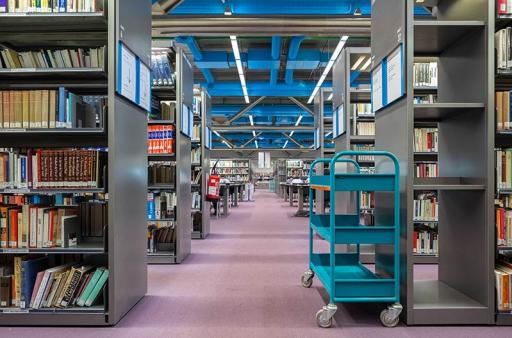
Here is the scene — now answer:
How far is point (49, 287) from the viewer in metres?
2.93

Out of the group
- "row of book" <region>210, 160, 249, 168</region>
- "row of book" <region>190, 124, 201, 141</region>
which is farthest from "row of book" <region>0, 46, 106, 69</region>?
"row of book" <region>210, 160, 249, 168</region>

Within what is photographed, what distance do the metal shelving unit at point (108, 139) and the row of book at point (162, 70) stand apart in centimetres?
153

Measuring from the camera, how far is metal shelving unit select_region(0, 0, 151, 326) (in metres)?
2.85

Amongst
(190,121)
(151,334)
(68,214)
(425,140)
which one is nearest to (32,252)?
(68,214)

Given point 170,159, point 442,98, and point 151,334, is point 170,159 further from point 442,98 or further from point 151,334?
point 442,98

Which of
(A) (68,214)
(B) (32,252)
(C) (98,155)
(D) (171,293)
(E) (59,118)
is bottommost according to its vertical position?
(D) (171,293)

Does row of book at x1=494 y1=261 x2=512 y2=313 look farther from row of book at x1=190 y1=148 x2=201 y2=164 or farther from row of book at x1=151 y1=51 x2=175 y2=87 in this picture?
row of book at x1=190 y1=148 x2=201 y2=164

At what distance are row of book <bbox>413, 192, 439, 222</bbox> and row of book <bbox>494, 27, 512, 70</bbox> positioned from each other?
242cm

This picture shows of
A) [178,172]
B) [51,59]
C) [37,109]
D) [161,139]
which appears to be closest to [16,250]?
[37,109]

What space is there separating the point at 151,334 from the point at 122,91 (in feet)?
5.59

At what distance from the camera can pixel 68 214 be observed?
3.02 metres

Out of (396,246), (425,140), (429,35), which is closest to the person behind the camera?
(396,246)

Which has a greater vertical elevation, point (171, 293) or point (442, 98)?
point (442, 98)

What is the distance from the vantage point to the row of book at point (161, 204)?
17.2ft
